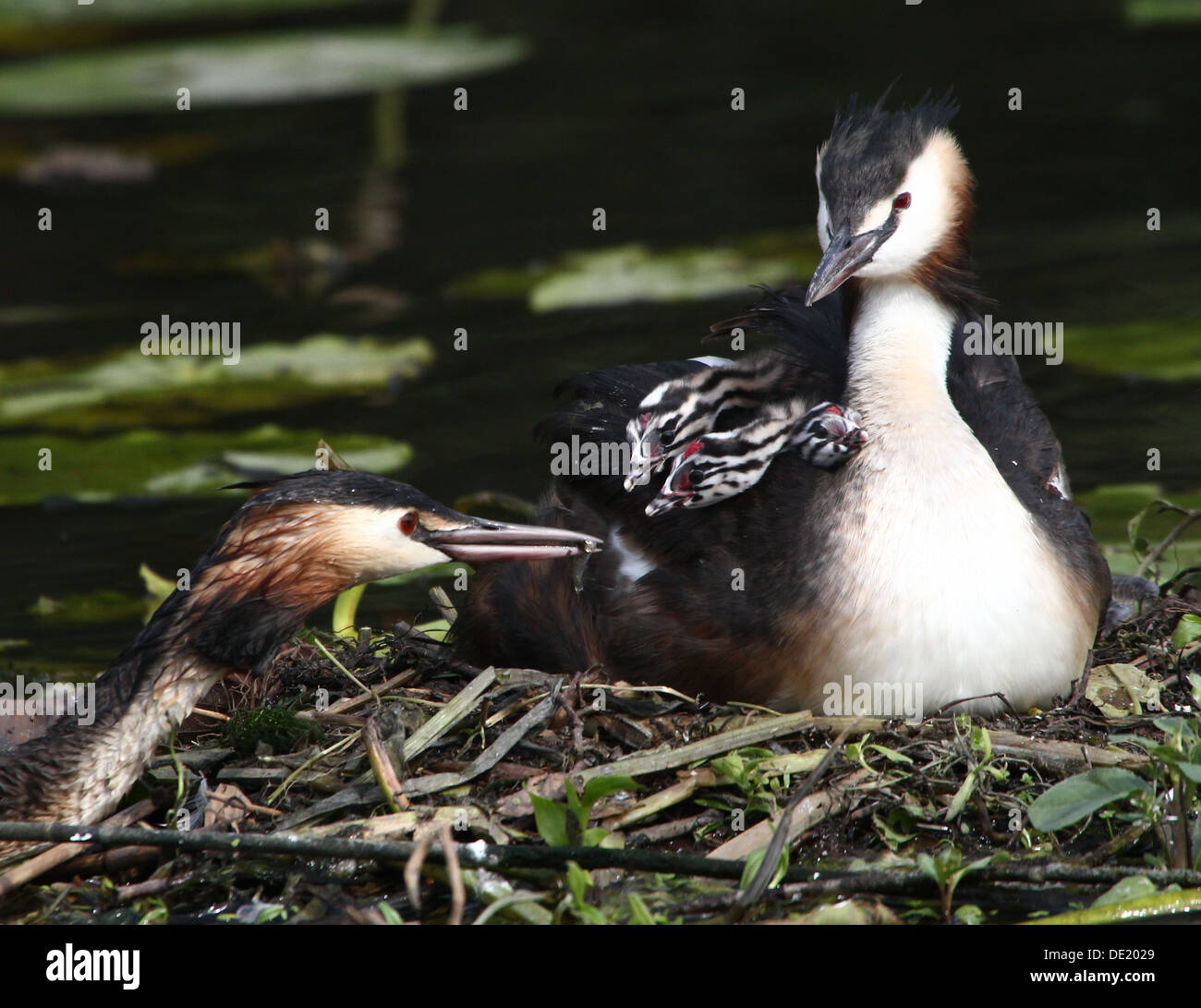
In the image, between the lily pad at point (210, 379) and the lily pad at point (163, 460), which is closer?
the lily pad at point (163, 460)

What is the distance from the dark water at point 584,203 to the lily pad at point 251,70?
40cm

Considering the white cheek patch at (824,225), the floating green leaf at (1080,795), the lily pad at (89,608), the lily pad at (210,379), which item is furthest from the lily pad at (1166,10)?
the floating green leaf at (1080,795)

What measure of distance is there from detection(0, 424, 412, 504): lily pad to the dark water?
0.11 metres

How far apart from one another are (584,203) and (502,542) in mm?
6679

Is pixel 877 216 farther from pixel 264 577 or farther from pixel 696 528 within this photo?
pixel 264 577

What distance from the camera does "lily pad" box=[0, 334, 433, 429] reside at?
775 centimetres

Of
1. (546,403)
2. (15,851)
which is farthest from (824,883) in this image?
(546,403)

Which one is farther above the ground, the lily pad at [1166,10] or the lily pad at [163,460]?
the lily pad at [1166,10]

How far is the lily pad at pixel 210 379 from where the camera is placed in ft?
25.4

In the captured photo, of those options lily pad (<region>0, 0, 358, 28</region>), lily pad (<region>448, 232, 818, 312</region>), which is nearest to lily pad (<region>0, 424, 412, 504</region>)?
lily pad (<region>448, 232, 818, 312</region>)

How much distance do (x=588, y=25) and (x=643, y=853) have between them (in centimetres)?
1201

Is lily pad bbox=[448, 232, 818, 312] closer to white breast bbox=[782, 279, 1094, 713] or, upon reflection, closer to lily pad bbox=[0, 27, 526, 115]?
lily pad bbox=[0, 27, 526, 115]

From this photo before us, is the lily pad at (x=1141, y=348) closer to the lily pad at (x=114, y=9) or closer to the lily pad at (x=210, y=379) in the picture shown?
the lily pad at (x=210, y=379)

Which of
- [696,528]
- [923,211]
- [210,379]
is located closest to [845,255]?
[923,211]
